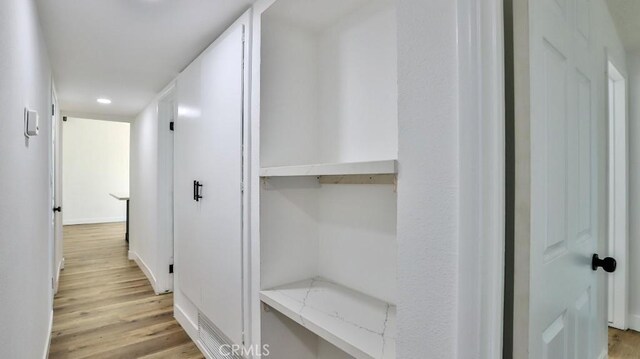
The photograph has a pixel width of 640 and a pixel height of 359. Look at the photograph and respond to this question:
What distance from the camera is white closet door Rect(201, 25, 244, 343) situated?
1.77 metres

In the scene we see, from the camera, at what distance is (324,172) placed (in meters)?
1.26

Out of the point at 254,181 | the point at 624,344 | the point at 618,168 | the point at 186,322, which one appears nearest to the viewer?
the point at 618,168

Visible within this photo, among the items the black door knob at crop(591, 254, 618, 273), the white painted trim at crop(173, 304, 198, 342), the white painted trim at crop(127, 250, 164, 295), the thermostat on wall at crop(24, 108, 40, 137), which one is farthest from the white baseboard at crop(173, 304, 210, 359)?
the black door knob at crop(591, 254, 618, 273)

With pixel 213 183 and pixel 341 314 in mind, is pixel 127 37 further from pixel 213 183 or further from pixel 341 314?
pixel 341 314

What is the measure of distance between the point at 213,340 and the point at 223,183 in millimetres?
1104

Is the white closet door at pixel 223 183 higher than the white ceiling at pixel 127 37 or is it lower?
lower

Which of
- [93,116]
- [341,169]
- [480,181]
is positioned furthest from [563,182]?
[93,116]

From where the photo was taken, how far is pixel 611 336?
4.98 ft

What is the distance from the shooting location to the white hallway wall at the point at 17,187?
960mm

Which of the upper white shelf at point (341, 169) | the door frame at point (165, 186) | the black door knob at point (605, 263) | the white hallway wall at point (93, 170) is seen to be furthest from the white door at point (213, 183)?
the white hallway wall at point (93, 170)

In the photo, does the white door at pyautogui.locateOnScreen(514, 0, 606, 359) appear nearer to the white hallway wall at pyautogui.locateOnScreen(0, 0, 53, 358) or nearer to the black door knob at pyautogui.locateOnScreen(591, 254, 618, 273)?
the black door knob at pyautogui.locateOnScreen(591, 254, 618, 273)

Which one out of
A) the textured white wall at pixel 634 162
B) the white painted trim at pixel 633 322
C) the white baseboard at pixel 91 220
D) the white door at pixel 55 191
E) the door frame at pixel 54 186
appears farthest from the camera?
the white baseboard at pixel 91 220

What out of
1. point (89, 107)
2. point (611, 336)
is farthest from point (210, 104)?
point (89, 107)

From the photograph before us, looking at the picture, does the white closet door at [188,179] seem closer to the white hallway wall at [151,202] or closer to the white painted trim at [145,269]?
A: the white hallway wall at [151,202]
